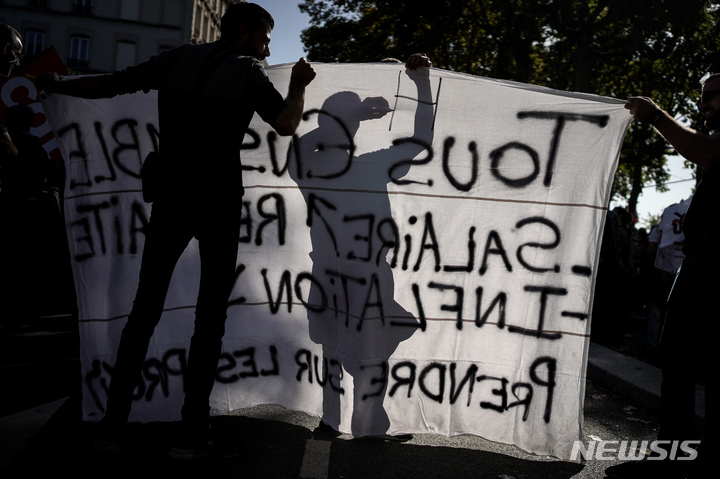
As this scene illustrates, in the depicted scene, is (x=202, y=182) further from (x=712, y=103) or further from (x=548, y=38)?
(x=548, y=38)

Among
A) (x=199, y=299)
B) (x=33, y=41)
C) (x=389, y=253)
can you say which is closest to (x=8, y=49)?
(x=199, y=299)

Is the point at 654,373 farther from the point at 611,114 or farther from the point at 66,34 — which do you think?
the point at 66,34

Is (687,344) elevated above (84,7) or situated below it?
below

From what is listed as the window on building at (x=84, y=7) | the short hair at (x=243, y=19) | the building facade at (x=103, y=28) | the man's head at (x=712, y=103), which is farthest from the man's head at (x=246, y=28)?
the window on building at (x=84, y=7)

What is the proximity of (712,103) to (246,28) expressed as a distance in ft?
6.73

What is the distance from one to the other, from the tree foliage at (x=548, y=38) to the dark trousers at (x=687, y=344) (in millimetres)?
12401

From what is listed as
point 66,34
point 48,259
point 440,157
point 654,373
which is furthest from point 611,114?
point 66,34

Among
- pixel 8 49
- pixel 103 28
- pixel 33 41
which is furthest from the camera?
pixel 103 28

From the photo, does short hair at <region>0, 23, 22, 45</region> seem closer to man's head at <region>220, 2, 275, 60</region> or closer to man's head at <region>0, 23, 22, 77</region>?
man's head at <region>0, 23, 22, 77</region>

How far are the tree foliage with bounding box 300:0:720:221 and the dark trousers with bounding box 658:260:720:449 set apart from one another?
12401 mm

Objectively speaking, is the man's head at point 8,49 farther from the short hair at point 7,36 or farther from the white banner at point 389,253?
the white banner at point 389,253

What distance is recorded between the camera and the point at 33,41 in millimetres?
42125

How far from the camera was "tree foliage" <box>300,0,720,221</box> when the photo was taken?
14781mm

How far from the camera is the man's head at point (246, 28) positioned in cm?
300
